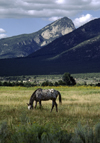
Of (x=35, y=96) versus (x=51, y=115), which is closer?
(x=51, y=115)

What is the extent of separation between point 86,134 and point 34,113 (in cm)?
725

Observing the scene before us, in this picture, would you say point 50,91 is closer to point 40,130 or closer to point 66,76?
point 40,130

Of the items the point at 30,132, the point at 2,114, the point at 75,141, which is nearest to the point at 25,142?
the point at 30,132

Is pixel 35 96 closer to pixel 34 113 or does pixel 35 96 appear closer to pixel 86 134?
pixel 34 113

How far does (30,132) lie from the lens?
7762mm

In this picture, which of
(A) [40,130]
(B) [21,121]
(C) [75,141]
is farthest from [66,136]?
(B) [21,121]

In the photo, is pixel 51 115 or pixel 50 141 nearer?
pixel 50 141

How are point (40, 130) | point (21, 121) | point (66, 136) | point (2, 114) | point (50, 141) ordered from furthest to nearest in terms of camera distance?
point (2, 114) < point (21, 121) < point (40, 130) < point (66, 136) < point (50, 141)

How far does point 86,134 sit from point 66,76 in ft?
186

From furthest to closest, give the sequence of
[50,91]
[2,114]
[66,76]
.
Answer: [66,76]
[50,91]
[2,114]

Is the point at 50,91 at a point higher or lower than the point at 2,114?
higher

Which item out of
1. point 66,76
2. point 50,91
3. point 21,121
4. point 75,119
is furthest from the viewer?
point 66,76

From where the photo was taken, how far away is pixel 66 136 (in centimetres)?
765

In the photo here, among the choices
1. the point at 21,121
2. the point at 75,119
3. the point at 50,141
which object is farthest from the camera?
the point at 75,119
